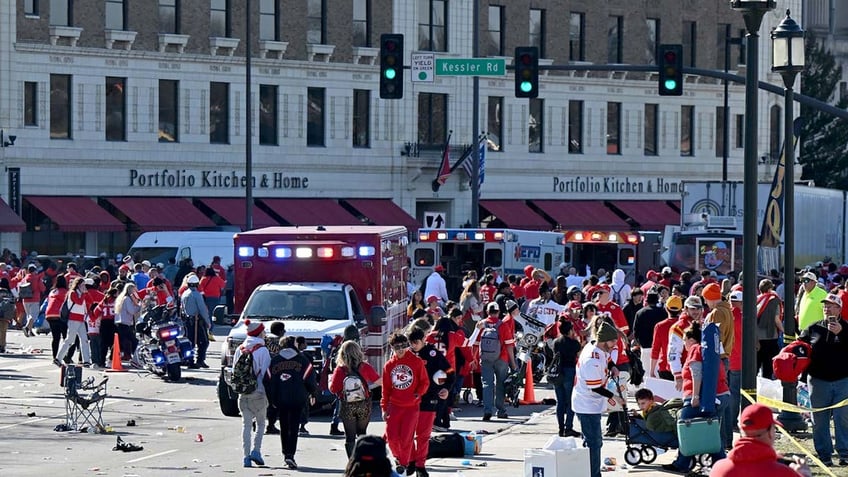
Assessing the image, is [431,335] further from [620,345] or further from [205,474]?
[205,474]

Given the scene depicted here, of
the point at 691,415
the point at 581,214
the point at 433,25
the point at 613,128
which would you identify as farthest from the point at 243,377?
the point at 613,128

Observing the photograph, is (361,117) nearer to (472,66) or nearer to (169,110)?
(169,110)

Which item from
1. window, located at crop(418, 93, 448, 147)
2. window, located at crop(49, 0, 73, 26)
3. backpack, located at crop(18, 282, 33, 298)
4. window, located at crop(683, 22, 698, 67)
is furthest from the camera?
window, located at crop(683, 22, 698, 67)

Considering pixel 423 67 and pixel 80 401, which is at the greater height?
pixel 423 67

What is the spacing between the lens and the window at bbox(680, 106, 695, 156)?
68.6 meters

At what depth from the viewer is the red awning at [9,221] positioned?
48062mm

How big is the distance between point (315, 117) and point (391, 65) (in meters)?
26.5

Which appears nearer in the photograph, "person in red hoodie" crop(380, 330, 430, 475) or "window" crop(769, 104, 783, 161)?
"person in red hoodie" crop(380, 330, 430, 475)

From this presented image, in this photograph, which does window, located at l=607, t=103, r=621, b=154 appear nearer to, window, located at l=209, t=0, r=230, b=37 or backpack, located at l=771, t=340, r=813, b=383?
window, located at l=209, t=0, r=230, b=37

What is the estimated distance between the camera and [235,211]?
53906 mm

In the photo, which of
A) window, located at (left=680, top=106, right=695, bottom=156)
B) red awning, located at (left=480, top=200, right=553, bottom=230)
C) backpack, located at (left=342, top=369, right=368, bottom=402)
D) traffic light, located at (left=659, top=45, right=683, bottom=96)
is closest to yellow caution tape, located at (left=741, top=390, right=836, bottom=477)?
backpack, located at (left=342, top=369, right=368, bottom=402)

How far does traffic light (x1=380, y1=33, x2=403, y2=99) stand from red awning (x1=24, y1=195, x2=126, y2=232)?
2106 centimetres

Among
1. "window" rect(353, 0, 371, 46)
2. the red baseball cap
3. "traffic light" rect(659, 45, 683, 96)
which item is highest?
"window" rect(353, 0, 371, 46)

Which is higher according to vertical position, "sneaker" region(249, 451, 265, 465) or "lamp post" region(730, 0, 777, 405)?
"lamp post" region(730, 0, 777, 405)
